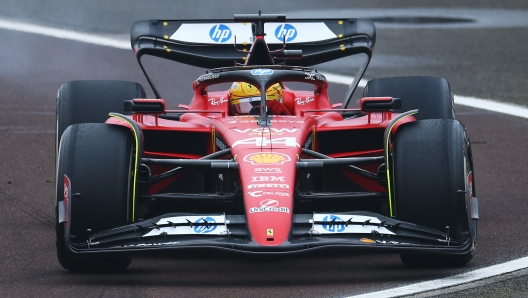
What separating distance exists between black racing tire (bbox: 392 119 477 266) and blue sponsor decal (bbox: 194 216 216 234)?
1166 millimetres

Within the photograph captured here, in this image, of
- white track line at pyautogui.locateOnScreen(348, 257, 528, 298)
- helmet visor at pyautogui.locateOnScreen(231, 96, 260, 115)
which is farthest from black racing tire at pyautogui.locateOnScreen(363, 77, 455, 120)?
white track line at pyautogui.locateOnScreen(348, 257, 528, 298)

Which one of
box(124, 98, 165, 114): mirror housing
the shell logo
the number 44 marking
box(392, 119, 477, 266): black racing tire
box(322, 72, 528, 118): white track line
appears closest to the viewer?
box(392, 119, 477, 266): black racing tire

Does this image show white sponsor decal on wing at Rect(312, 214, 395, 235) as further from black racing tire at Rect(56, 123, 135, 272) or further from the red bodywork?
black racing tire at Rect(56, 123, 135, 272)

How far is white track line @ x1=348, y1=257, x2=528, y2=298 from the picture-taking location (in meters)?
6.45

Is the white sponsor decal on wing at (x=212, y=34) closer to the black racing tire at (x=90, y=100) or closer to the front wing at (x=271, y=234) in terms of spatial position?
the black racing tire at (x=90, y=100)

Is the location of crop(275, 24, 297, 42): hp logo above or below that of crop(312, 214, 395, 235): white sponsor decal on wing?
above

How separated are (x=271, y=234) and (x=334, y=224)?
1.30 ft

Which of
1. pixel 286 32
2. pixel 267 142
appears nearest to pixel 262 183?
pixel 267 142

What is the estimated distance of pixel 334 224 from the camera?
22.5 feet

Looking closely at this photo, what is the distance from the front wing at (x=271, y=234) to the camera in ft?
21.8

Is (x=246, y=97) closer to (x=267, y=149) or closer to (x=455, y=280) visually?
(x=267, y=149)

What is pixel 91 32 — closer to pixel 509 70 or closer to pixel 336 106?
pixel 509 70

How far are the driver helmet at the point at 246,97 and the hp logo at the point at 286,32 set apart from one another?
150cm

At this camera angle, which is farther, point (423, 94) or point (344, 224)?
point (423, 94)
